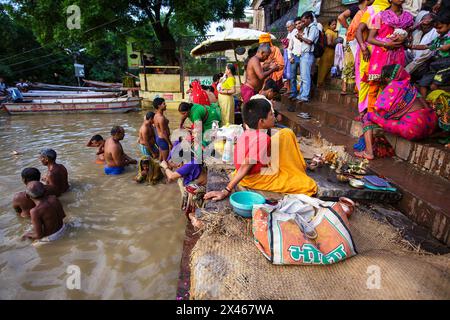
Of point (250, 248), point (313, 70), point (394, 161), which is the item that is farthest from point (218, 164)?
point (313, 70)

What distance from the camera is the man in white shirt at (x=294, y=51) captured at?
638 centimetres

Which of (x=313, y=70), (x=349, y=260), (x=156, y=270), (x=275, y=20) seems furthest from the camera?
(x=275, y=20)

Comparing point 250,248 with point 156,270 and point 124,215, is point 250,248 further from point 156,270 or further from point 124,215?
point 124,215

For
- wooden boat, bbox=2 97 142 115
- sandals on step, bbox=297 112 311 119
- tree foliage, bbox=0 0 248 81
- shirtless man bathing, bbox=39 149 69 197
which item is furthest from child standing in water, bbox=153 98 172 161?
tree foliage, bbox=0 0 248 81

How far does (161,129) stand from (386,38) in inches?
174

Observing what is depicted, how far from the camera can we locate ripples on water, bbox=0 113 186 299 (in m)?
2.98

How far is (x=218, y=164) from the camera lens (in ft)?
12.9

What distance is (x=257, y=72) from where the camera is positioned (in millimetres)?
5504

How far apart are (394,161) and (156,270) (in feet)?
11.5

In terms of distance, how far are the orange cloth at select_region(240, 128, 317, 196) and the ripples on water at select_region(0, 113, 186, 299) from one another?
62.0 inches

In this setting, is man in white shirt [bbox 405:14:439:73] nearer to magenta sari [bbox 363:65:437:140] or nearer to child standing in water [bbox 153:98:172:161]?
magenta sari [bbox 363:65:437:140]

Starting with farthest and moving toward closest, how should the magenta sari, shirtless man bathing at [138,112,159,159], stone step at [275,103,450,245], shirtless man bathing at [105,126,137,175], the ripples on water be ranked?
shirtless man bathing at [138,112,159,159] < shirtless man bathing at [105,126,137,175] < the magenta sari < the ripples on water < stone step at [275,103,450,245]

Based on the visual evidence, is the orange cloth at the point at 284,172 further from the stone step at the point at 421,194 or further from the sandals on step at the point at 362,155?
the sandals on step at the point at 362,155

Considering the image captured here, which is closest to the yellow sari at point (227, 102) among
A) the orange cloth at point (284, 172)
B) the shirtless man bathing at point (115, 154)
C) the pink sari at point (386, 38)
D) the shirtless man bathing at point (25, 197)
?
the shirtless man bathing at point (115, 154)
